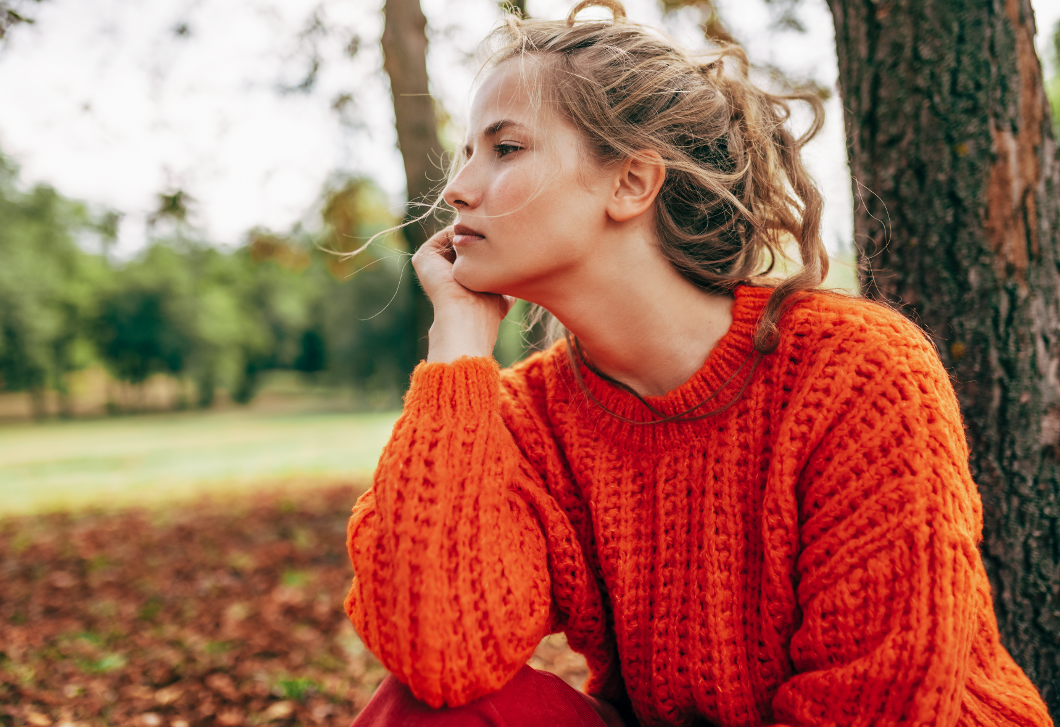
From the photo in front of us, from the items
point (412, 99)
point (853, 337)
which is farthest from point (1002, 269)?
point (412, 99)

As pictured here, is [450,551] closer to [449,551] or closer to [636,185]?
[449,551]

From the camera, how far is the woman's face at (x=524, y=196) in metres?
1.63

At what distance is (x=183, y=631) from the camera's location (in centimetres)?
394

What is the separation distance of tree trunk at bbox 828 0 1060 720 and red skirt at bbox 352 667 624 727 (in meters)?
1.31

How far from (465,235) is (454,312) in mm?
202

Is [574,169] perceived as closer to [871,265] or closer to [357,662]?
[871,265]

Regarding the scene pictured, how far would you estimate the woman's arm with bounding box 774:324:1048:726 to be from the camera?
1260 millimetres

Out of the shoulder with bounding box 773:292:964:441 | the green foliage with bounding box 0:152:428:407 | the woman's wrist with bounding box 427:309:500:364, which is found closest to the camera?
the shoulder with bounding box 773:292:964:441

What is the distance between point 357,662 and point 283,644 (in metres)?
0.47

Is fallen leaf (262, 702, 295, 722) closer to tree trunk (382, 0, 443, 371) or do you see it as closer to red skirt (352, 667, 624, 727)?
red skirt (352, 667, 624, 727)

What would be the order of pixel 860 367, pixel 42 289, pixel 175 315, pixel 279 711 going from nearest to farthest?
pixel 860 367
pixel 279 711
pixel 42 289
pixel 175 315

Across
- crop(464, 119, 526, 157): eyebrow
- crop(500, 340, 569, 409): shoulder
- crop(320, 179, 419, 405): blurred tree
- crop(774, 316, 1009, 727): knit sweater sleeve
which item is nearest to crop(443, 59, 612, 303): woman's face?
crop(464, 119, 526, 157): eyebrow

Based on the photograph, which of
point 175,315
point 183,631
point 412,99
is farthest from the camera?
point 175,315

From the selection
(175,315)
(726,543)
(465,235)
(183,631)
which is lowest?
(183,631)
